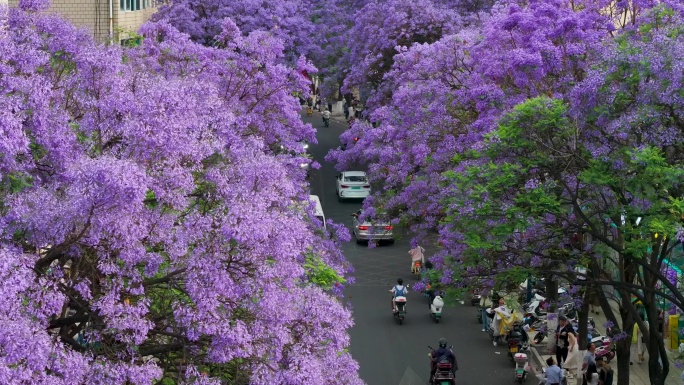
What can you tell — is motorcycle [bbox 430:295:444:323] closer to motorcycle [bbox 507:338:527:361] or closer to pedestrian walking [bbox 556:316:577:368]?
motorcycle [bbox 507:338:527:361]

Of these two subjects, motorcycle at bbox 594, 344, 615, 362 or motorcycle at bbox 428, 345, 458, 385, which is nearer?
motorcycle at bbox 428, 345, 458, 385

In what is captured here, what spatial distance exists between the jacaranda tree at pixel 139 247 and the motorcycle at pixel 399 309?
51.4ft

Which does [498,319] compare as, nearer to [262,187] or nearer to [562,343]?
[562,343]

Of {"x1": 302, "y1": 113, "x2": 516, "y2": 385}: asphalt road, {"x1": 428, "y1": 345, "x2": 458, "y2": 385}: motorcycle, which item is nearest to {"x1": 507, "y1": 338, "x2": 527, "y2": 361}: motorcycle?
{"x1": 302, "y1": 113, "x2": 516, "y2": 385}: asphalt road

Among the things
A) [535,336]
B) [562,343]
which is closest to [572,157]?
[562,343]

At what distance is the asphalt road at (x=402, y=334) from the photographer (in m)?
25.4

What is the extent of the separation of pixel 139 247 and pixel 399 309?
18389mm

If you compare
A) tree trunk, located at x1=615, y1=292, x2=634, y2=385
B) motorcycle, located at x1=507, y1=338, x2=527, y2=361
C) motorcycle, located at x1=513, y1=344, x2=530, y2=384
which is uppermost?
tree trunk, located at x1=615, y1=292, x2=634, y2=385

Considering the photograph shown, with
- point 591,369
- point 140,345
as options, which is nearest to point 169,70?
point 591,369

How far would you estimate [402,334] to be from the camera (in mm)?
29328

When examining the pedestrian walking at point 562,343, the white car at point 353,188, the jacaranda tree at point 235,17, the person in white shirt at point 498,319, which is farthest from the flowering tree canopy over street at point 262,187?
the white car at point 353,188

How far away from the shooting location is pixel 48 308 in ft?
38.7

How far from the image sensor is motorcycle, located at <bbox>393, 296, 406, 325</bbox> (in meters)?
30.1

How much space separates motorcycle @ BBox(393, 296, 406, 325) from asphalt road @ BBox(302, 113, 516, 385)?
21 cm
